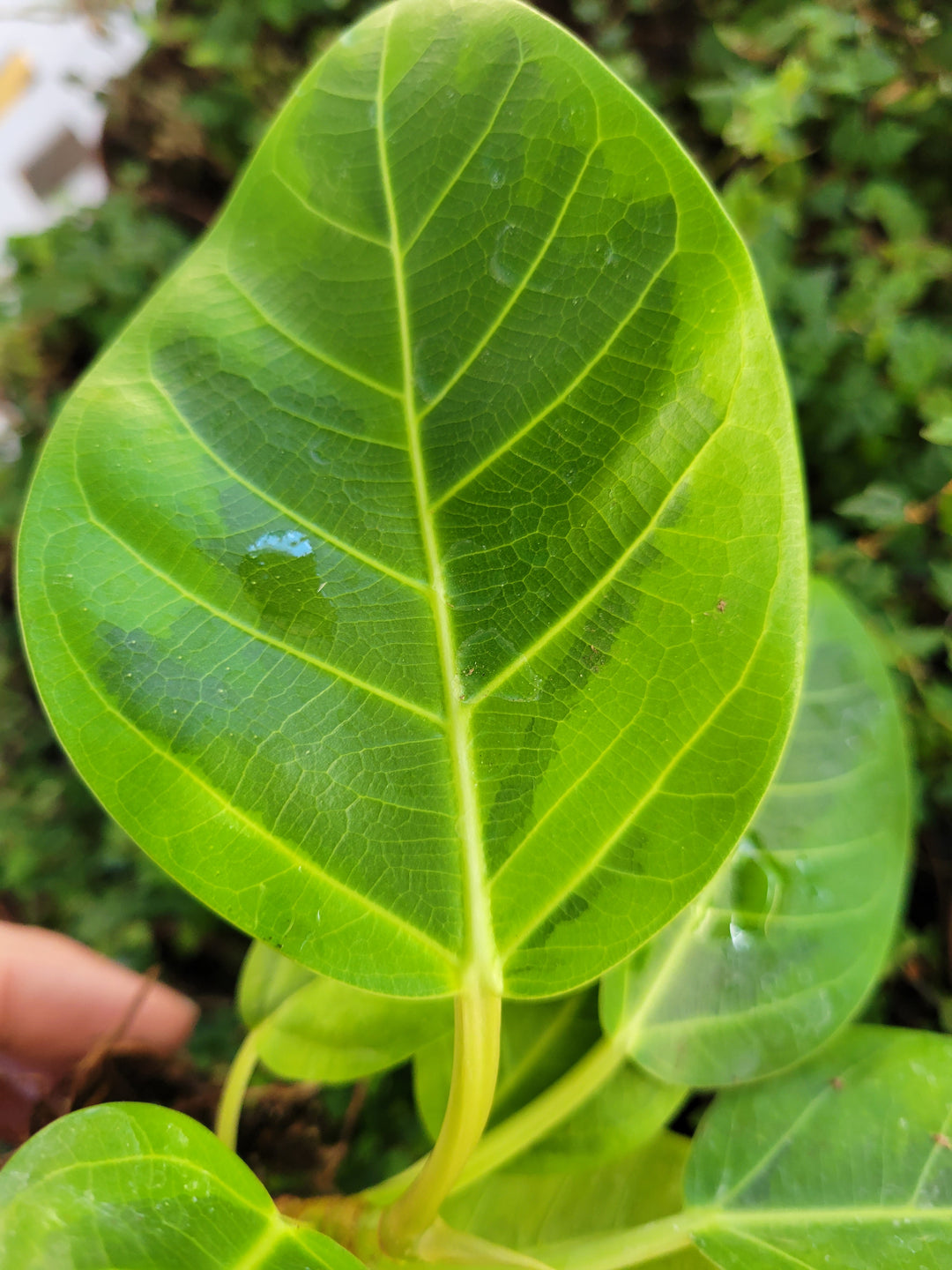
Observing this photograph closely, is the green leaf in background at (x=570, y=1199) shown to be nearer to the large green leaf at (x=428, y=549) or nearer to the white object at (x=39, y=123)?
the large green leaf at (x=428, y=549)

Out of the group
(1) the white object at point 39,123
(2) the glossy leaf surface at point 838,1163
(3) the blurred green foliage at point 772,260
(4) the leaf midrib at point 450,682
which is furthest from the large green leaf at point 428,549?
(1) the white object at point 39,123

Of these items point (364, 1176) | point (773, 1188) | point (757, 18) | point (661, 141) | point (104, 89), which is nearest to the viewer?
point (661, 141)

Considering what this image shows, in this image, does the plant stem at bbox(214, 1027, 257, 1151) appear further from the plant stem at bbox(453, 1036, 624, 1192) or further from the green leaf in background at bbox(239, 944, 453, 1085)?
the plant stem at bbox(453, 1036, 624, 1192)

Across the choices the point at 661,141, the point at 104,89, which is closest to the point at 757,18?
the point at 661,141

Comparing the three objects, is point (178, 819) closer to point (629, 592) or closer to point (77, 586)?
point (77, 586)

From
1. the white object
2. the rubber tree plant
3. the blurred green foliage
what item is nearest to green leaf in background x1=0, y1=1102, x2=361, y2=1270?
the rubber tree plant

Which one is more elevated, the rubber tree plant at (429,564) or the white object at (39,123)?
the white object at (39,123)
